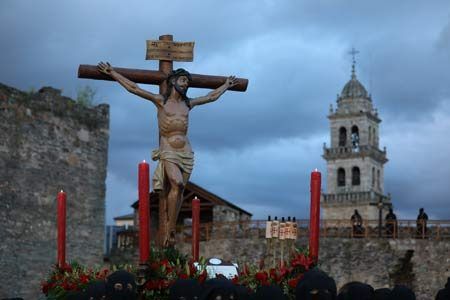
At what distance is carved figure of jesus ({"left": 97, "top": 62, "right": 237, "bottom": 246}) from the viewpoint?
8.29 meters

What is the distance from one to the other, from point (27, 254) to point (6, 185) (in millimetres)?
2041

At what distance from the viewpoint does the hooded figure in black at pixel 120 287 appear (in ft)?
21.9

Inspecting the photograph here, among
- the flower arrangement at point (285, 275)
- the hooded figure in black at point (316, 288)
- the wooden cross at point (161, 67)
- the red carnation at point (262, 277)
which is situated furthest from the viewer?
the wooden cross at point (161, 67)

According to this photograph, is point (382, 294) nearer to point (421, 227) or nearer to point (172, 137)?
point (172, 137)

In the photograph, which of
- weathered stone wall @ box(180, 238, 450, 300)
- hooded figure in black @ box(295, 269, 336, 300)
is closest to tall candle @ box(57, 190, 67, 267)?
hooded figure in black @ box(295, 269, 336, 300)

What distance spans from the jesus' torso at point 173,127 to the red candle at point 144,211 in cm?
102

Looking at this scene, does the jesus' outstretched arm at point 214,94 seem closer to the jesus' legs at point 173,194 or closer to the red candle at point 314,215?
the jesus' legs at point 173,194

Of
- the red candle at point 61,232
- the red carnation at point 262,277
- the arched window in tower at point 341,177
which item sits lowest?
the red carnation at point 262,277

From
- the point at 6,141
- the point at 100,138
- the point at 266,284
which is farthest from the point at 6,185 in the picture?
the point at 266,284

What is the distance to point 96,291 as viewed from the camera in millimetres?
6848

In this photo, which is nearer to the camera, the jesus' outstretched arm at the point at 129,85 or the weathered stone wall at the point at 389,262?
the jesus' outstretched arm at the point at 129,85

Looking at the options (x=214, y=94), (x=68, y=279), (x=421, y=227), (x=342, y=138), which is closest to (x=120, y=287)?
(x=68, y=279)

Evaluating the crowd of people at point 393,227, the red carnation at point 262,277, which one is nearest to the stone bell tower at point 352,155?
the crowd of people at point 393,227

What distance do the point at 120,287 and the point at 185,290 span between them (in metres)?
0.46
